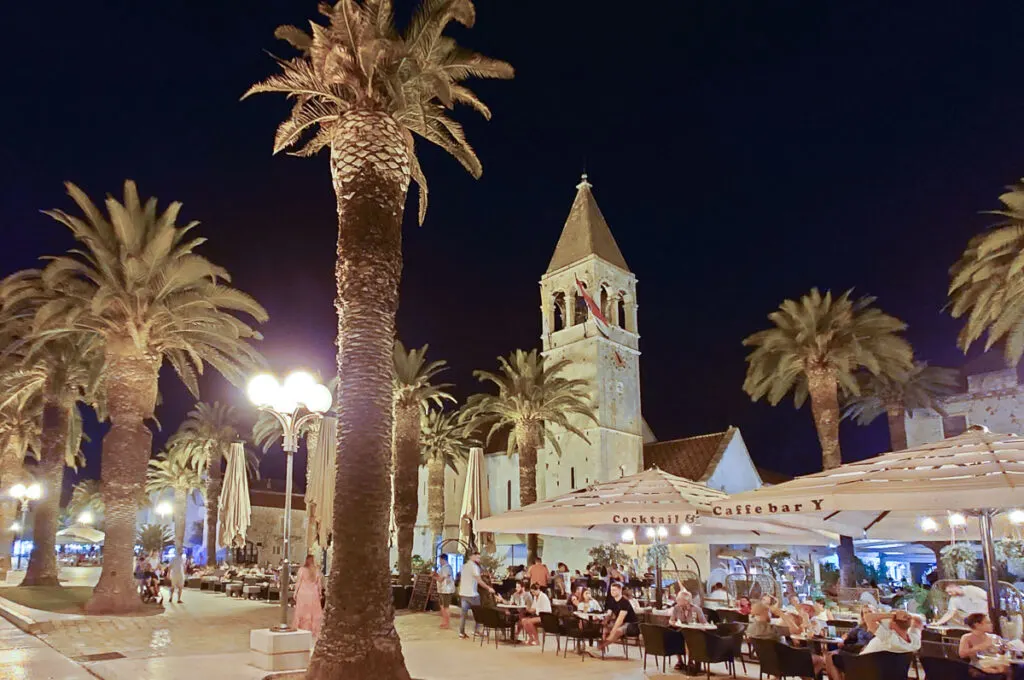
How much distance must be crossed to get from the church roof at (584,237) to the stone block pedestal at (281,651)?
41.2 metres

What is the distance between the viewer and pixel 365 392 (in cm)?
1134

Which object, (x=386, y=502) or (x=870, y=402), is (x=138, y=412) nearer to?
(x=386, y=502)

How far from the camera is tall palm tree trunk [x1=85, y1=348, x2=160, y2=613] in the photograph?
20109 mm

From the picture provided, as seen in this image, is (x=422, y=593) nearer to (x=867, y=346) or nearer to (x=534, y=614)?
(x=534, y=614)

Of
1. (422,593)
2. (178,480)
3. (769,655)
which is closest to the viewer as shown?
(769,655)

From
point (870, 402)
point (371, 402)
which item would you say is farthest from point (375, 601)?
point (870, 402)

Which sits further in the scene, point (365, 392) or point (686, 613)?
point (686, 613)

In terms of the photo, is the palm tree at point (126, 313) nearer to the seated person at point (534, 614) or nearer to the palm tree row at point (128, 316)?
the palm tree row at point (128, 316)

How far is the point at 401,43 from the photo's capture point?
491 inches

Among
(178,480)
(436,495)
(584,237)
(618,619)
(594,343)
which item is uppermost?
(584,237)

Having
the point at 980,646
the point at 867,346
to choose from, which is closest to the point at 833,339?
the point at 867,346

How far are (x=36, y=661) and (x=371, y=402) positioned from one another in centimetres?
737

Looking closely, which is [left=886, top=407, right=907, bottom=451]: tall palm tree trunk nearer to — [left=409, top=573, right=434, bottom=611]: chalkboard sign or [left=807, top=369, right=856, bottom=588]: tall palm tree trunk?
[left=807, top=369, right=856, bottom=588]: tall palm tree trunk

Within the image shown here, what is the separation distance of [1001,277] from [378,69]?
17840 mm
